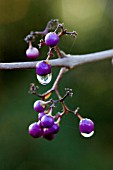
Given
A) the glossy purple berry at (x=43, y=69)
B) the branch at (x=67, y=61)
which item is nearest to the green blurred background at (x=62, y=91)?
the branch at (x=67, y=61)

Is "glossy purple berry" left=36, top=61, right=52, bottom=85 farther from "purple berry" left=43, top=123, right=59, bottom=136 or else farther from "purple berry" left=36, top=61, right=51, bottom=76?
"purple berry" left=43, top=123, right=59, bottom=136

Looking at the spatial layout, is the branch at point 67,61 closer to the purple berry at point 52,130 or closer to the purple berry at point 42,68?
the purple berry at point 42,68

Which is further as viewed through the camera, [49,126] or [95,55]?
[95,55]

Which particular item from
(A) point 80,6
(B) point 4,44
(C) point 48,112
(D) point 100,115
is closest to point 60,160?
(D) point 100,115

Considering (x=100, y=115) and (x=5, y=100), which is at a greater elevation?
(x=5, y=100)

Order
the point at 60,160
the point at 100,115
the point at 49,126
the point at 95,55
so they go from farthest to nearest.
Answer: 1. the point at 100,115
2. the point at 60,160
3. the point at 95,55
4. the point at 49,126

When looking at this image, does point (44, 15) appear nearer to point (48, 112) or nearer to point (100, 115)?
point (100, 115)

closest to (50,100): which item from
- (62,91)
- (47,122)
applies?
(47,122)

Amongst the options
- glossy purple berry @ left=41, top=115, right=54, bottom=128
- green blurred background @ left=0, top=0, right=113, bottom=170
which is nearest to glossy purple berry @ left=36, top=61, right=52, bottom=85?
glossy purple berry @ left=41, top=115, right=54, bottom=128
